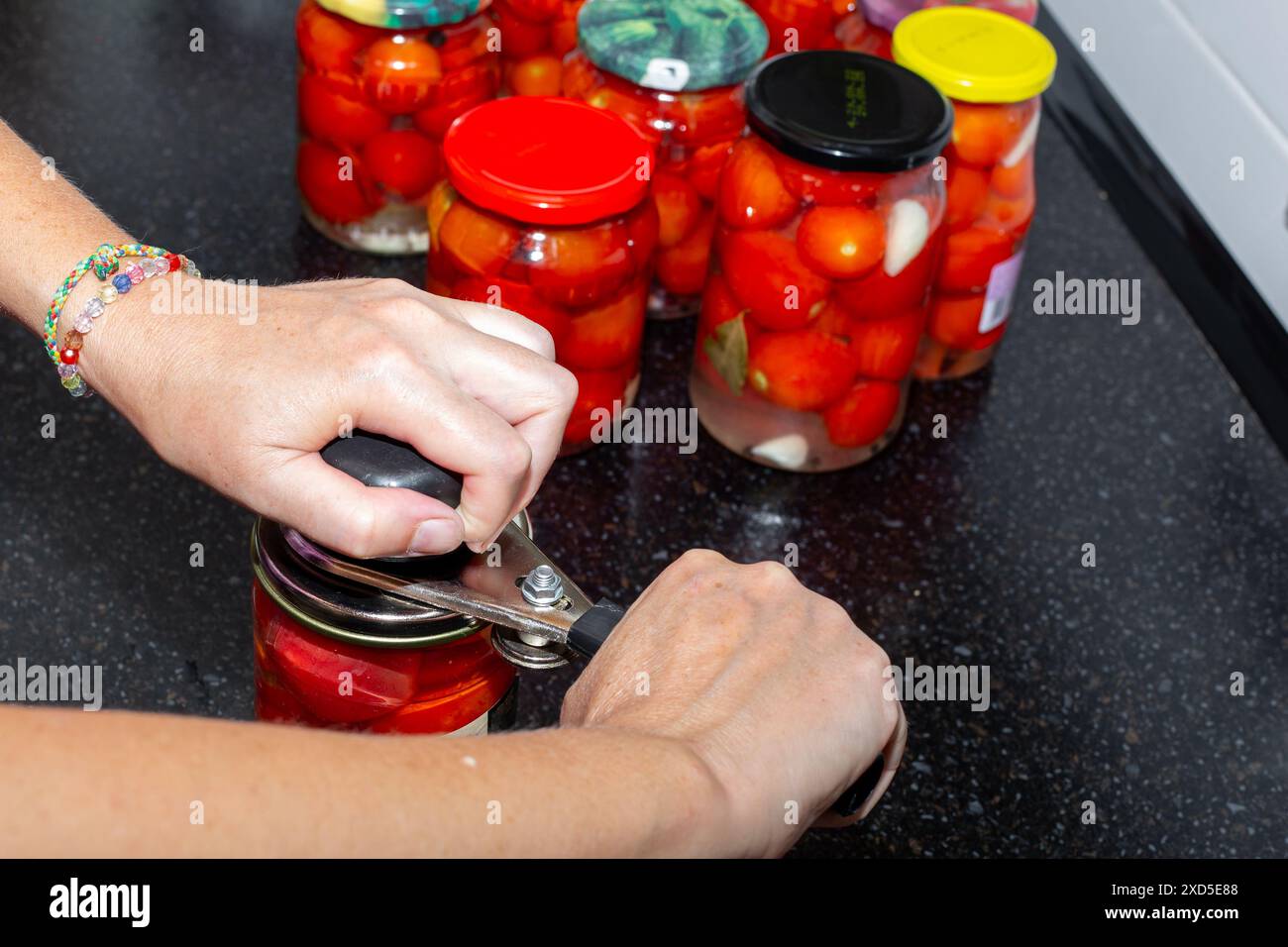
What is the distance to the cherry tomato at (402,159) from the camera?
1.14m

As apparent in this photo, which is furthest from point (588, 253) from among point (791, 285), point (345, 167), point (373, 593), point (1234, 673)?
point (1234, 673)

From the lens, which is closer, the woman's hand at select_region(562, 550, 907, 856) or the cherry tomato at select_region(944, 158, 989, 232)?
the woman's hand at select_region(562, 550, 907, 856)

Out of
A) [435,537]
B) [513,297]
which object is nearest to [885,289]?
[513,297]

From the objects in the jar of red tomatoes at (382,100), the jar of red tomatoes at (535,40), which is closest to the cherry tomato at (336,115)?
the jar of red tomatoes at (382,100)

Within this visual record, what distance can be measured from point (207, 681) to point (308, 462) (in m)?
0.27

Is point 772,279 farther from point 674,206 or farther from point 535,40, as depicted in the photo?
point 535,40

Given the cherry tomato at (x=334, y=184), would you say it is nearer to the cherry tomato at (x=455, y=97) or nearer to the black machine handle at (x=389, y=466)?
the cherry tomato at (x=455, y=97)

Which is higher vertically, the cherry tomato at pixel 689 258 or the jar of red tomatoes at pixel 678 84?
the jar of red tomatoes at pixel 678 84

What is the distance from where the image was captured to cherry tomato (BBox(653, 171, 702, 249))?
3.66ft

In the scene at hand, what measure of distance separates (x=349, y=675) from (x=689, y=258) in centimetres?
55

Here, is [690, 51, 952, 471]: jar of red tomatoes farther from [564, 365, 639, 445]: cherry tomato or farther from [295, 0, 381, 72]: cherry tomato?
[295, 0, 381, 72]: cherry tomato

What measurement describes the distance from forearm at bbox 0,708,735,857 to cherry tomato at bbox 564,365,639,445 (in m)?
0.48

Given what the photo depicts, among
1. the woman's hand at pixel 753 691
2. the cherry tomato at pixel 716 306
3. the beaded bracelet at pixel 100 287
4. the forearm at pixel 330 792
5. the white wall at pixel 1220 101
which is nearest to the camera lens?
the forearm at pixel 330 792

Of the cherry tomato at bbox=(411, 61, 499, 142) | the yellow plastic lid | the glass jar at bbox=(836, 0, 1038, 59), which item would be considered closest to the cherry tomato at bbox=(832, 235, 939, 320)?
the yellow plastic lid
